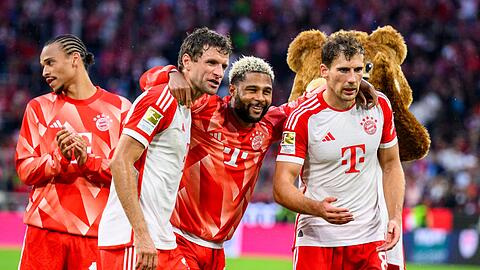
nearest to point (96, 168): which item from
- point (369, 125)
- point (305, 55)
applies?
point (369, 125)

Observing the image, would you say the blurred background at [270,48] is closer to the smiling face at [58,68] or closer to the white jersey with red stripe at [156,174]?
the smiling face at [58,68]

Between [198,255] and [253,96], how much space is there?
108 centimetres

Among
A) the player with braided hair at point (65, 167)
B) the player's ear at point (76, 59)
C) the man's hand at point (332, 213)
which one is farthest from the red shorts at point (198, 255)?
A: the player's ear at point (76, 59)

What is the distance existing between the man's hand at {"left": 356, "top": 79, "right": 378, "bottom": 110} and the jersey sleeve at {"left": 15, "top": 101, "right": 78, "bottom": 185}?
1910 millimetres

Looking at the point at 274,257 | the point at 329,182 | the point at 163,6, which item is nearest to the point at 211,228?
the point at 329,182

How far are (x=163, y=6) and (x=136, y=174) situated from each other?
19112mm

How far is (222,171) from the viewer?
6.26 meters

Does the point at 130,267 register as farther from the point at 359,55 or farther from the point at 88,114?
the point at 359,55

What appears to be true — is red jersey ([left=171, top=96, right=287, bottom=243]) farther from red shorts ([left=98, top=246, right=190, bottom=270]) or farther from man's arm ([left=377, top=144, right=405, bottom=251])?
man's arm ([left=377, top=144, right=405, bottom=251])

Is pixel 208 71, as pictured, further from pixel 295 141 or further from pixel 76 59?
pixel 76 59

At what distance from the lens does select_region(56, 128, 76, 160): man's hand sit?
6082mm

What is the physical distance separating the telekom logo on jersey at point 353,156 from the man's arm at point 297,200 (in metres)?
0.30

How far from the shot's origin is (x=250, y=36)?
2328 centimetres

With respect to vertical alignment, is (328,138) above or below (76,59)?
below
